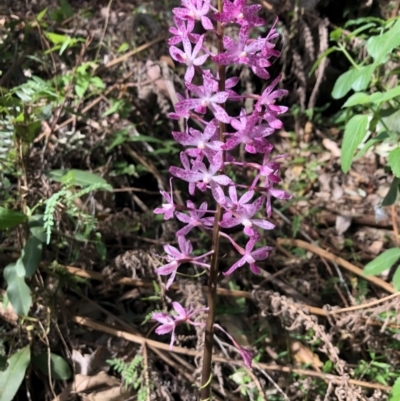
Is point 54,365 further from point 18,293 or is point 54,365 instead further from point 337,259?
point 337,259

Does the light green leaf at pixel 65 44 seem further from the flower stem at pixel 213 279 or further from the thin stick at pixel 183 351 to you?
the flower stem at pixel 213 279

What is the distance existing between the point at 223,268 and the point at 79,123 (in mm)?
1209

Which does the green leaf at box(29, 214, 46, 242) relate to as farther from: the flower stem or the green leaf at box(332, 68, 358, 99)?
the green leaf at box(332, 68, 358, 99)

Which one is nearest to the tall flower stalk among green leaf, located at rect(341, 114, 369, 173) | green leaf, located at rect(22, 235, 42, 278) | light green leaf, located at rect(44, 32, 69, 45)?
green leaf, located at rect(341, 114, 369, 173)

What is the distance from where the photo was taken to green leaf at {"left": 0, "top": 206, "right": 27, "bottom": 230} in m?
2.00

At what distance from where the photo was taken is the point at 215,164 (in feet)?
4.43

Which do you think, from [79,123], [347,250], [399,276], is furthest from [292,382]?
[79,123]

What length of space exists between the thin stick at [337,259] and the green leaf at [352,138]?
797 millimetres

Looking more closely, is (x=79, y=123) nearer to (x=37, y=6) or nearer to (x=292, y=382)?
(x=37, y=6)

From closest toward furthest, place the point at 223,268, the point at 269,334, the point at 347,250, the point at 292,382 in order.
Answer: the point at 292,382
the point at 269,334
the point at 223,268
the point at 347,250

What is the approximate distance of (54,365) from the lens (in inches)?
87.1

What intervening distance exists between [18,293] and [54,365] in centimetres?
36

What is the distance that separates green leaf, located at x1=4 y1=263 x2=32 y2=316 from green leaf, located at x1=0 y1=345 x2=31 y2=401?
201 millimetres

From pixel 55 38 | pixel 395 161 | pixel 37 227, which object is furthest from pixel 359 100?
pixel 55 38
